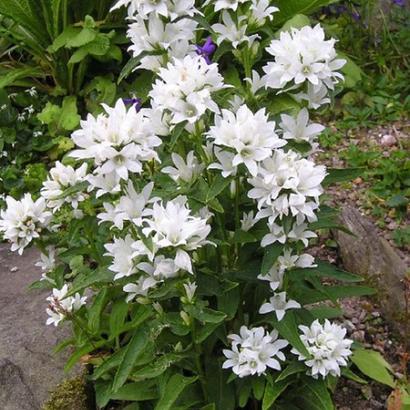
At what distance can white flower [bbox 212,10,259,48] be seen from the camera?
208 cm

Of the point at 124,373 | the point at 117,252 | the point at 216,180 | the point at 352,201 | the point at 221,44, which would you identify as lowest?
the point at 352,201

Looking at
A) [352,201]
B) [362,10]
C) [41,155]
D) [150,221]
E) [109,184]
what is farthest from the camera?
[362,10]

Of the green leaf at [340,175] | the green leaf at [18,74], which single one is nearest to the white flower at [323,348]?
the green leaf at [340,175]

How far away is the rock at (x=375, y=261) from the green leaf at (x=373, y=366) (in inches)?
9.1

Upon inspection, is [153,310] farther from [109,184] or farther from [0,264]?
[0,264]

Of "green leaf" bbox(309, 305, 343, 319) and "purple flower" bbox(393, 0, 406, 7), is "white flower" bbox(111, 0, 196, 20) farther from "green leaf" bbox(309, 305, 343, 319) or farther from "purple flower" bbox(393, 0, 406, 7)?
"purple flower" bbox(393, 0, 406, 7)

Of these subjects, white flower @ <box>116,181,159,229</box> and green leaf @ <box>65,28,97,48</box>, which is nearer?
white flower @ <box>116,181,159,229</box>

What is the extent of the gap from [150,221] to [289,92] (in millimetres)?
598

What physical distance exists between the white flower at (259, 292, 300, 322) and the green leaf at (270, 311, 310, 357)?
0.06 feet

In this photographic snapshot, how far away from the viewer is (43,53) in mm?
4691

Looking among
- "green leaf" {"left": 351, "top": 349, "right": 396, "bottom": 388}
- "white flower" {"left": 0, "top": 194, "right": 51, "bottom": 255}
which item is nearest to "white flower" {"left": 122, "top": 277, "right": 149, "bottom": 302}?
"white flower" {"left": 0, "top": 194, "right": 51, "bottom": 255}

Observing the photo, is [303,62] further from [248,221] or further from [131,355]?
[131,355]

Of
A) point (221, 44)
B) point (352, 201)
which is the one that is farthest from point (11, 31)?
point (221, 44)

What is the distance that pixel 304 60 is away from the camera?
191 centimetres
